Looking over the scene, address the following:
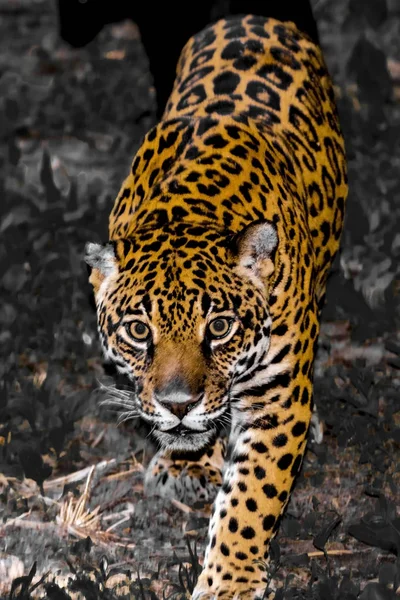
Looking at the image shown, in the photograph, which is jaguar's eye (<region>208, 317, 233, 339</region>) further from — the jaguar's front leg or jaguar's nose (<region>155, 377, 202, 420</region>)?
the jaguar's front leg

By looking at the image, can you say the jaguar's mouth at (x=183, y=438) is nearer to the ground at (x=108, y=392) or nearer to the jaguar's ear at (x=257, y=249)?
the ground at (x=108, y=392)

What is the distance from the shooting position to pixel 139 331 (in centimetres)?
488

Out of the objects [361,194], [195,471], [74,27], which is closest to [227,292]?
[195,471]

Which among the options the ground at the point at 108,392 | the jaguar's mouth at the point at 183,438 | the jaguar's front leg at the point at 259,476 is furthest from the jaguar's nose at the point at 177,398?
the ground at the point at 108,392

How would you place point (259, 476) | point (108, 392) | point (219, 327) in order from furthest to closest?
point (108, 392), point (259, 476), point (219, 327)

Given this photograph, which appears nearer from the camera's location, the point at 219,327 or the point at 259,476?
the point at 219,327

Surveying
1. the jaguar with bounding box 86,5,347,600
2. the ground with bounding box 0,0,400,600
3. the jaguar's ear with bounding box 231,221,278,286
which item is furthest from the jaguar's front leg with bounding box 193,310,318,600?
A: the jaguar's ear with bounding box 231,221,278,286

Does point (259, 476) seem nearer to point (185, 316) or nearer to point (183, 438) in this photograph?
point (183, 438)

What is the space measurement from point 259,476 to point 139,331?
87 centimetres

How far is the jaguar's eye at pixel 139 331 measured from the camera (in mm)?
4866

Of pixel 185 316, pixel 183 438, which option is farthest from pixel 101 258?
pixel 183 438

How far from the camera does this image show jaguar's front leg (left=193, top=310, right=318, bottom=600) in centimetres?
523

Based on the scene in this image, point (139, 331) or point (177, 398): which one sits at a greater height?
point (139, 331)

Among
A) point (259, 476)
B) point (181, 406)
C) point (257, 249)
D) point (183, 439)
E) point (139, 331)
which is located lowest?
point (259, 476)
